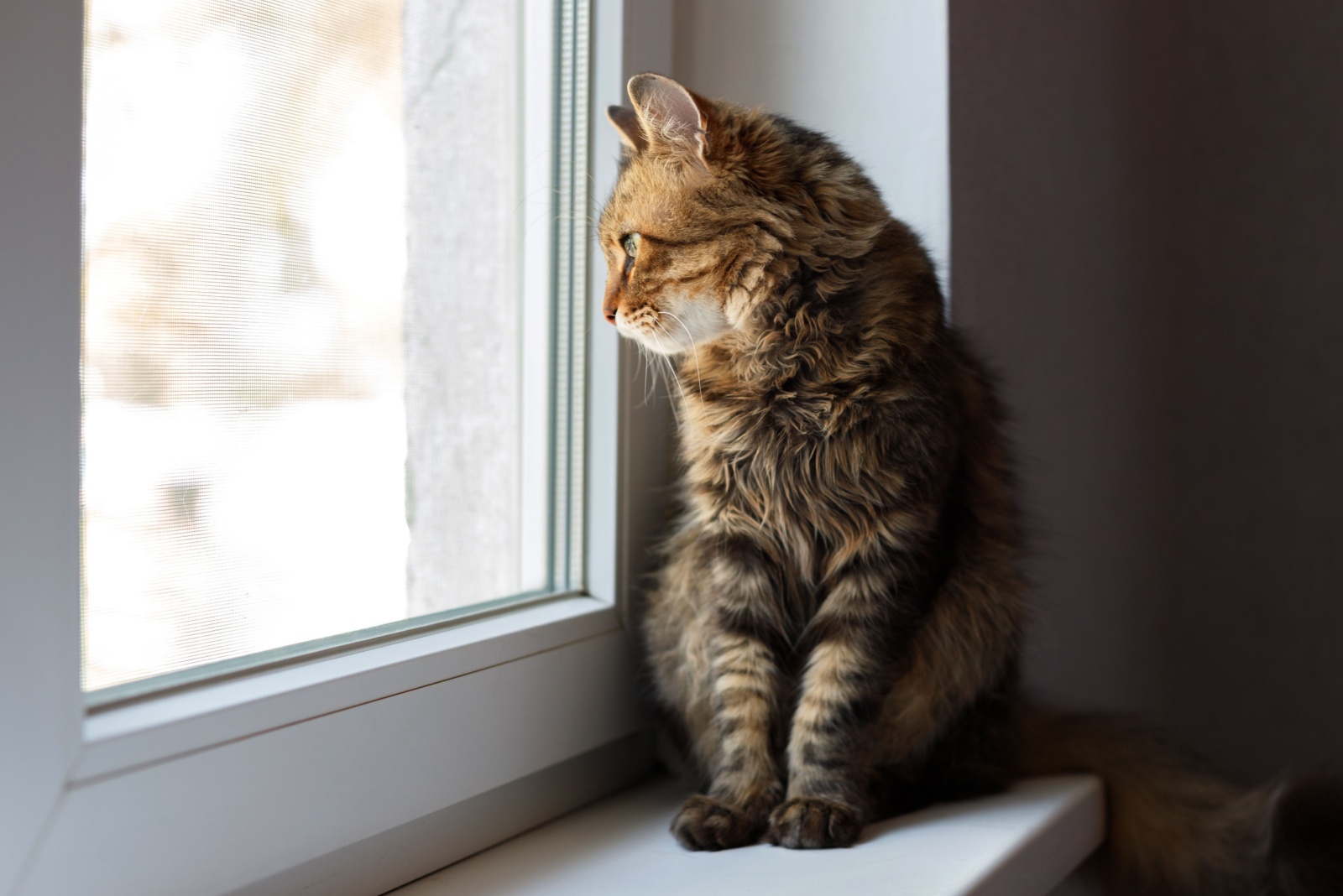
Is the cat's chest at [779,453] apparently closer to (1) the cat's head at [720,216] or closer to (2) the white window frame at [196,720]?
(1) the cat's head at [720,216]

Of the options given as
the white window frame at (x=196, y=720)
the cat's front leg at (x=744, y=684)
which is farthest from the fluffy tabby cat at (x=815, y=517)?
the white window frame at (x=196, y=720)

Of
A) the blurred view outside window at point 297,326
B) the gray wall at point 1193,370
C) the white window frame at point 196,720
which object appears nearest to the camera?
the white window frame at point 196,720

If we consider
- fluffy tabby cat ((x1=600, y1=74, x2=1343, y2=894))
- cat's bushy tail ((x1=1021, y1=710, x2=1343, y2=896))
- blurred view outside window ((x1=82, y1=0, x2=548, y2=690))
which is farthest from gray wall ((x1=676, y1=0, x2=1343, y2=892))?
blurred view outside window ((x1=82, y1=0, x2=548, y2=690))

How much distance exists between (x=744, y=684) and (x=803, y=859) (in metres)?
0.18

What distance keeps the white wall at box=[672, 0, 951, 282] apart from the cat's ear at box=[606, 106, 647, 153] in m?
0.29

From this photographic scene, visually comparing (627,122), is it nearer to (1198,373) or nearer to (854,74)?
(854,74)

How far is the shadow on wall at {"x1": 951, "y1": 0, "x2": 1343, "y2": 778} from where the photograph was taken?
5.06ft

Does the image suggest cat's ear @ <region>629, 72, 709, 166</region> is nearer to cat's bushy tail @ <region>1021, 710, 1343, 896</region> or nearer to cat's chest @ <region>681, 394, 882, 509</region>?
cat's chest @ <region>681, 394, 882, 509</region>

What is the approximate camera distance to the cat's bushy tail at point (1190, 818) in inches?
40.3

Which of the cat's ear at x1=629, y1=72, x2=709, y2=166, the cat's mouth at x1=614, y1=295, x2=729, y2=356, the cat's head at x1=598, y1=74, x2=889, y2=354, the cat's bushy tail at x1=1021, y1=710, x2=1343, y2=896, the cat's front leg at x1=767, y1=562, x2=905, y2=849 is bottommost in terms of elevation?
the cat's bushy tail at x1=1021, y1=710, x2=1343, y2=896

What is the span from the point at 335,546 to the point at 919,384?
1.83 feet

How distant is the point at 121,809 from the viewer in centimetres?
62

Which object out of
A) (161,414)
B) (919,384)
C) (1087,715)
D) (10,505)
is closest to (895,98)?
(919,384)

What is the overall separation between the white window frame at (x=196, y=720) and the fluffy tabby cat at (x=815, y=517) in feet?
0.55
